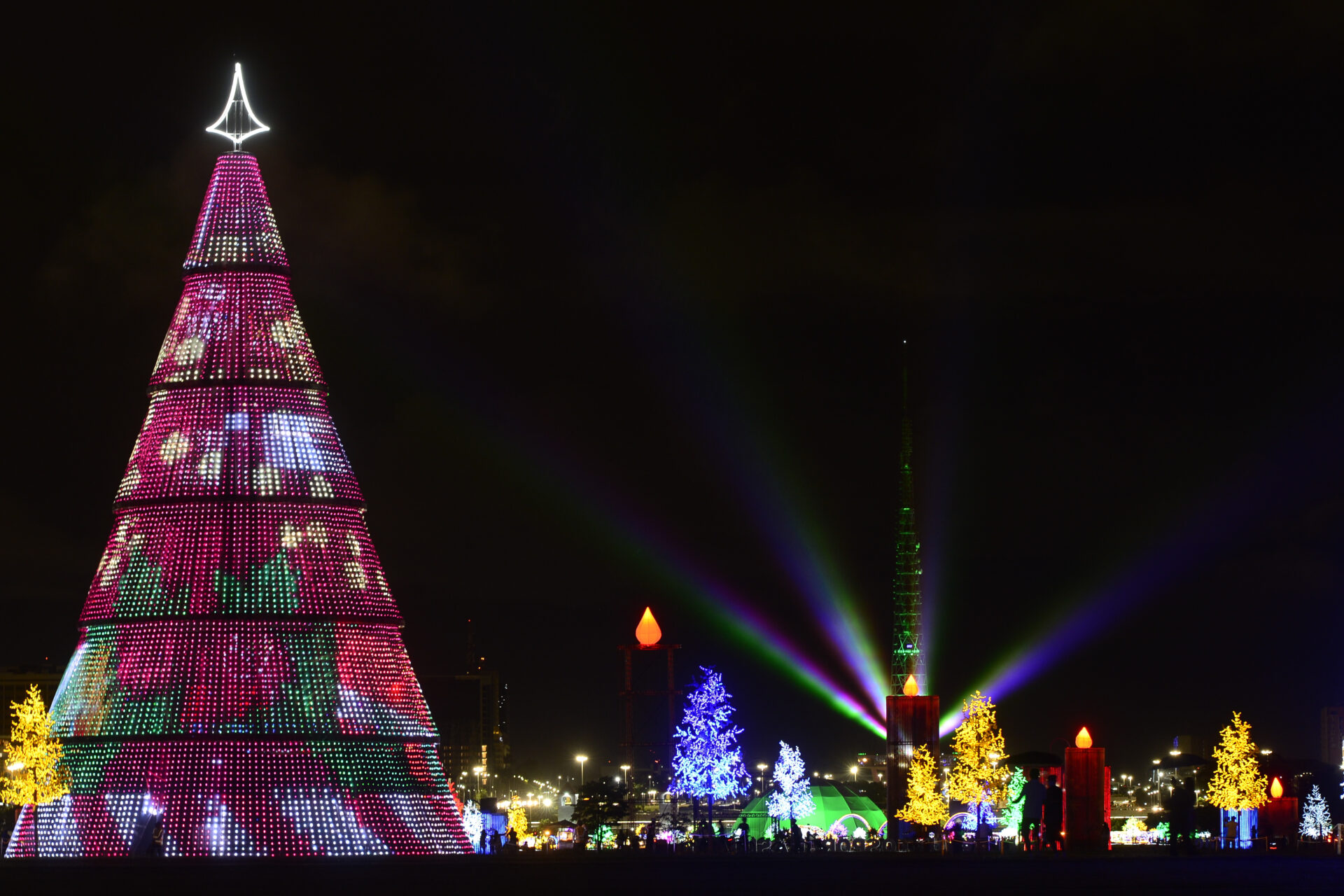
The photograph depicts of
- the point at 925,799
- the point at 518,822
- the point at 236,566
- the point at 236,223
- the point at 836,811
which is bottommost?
the point at 518,822

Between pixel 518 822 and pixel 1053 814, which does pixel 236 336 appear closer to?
pixel 1053 814

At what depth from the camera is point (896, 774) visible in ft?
500

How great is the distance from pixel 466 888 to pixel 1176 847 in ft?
70.0

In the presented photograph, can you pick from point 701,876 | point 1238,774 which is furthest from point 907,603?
point 701,876

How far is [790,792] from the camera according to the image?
456 feet

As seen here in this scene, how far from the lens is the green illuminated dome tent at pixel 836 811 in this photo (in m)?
143

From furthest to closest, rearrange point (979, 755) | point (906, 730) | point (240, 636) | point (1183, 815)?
1. point (906, 730)
2. point (979, 755)
3. point (240, 636)
4. point (1183, 815)

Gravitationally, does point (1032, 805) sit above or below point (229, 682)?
below

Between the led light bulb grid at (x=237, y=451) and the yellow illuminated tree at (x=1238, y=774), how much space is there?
57129 mm

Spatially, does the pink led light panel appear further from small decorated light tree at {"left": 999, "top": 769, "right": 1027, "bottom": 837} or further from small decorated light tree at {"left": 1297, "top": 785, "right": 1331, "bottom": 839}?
small decorated light tree at {"left": 1297, "top": 785, "right": 1331, "bottom": 839}

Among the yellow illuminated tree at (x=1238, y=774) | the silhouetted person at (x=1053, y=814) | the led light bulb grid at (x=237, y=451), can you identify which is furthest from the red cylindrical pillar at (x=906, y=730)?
the silhouetted person at (x=1053, y=814)

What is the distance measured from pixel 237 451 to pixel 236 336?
334 cm

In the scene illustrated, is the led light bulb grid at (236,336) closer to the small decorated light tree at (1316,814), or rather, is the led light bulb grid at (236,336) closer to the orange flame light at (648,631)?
the small decorated light tree at (1316,814)

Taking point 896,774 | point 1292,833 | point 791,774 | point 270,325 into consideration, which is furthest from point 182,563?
point 896,774
